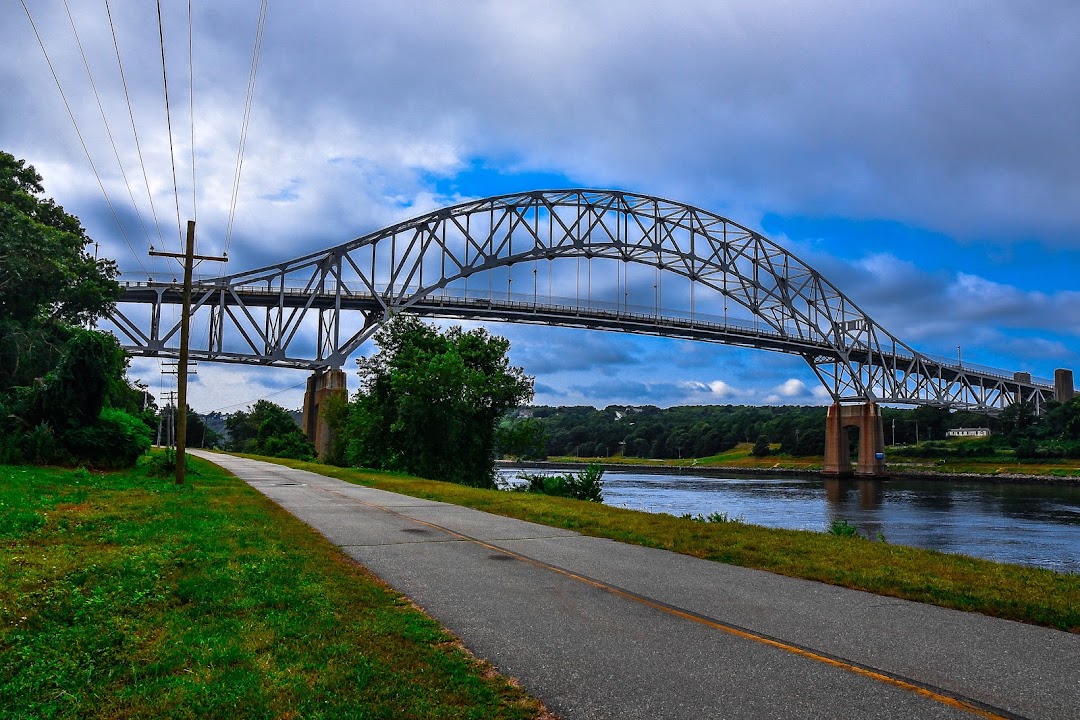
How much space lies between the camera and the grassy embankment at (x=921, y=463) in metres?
106

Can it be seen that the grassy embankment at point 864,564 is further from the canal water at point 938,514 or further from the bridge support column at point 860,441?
the bridge support column at point 860,441

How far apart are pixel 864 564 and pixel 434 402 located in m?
35.1

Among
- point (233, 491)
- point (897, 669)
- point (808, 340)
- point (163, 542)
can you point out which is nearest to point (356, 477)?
point (233, 491)

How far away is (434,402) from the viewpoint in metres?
45.6

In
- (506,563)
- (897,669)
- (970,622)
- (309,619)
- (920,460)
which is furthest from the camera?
(920,460)

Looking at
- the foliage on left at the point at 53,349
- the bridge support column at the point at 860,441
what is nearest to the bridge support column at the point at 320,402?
the foliage on left at the point at 53,349

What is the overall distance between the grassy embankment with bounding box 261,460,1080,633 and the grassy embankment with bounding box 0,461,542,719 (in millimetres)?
6249

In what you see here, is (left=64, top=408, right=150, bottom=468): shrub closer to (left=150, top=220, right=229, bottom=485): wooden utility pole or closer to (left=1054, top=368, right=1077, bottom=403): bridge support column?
(left=150, top=220, right=229, bottom=485): wooden utility pole

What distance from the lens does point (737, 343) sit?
372 feet

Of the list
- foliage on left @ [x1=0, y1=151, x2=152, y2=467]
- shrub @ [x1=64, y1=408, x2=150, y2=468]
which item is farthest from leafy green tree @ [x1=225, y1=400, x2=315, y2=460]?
shrub @ [x1=64, y1=408, x2=150, y2=468]

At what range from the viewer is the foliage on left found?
32.5 m

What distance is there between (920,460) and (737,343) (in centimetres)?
4442

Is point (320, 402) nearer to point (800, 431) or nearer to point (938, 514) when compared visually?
point (938, 514)

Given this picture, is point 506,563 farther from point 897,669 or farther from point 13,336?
point 13,336
